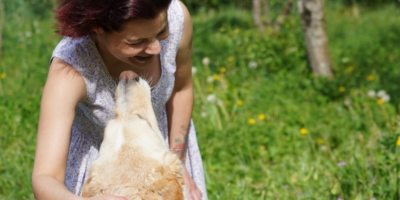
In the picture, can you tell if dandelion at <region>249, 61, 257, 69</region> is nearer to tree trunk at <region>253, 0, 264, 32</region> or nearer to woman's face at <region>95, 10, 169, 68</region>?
tree trunk at <region>253, 0, 264, 32</region>

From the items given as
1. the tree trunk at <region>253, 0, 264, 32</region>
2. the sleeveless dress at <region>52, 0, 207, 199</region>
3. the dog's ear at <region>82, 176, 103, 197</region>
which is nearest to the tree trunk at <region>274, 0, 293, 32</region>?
the tree trunk at <region>253, 0, 264, 32</region>

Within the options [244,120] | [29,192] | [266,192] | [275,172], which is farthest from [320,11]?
[29,192]

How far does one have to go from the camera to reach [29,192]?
3.27 m

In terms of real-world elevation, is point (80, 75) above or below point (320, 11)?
above

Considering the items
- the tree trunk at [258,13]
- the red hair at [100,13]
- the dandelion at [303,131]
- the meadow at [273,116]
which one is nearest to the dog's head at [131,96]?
the red hair at [100,13]

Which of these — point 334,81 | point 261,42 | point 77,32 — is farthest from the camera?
point 261,42

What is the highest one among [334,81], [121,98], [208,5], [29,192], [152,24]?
[152,24]

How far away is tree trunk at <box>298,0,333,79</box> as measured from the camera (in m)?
5.00

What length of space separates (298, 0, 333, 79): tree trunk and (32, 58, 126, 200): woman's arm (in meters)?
3.35

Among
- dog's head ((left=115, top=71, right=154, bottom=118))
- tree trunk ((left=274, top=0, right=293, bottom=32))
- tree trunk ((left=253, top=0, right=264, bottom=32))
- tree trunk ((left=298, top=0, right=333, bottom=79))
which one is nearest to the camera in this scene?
dog's head ((left=115, top=71, right=154, bottom=118))

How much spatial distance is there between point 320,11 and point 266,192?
7.53ft

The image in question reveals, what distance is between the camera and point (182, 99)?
106 inches

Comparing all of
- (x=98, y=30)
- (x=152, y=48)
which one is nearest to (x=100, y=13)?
(x=98, y=30)

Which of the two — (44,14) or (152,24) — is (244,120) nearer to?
(152,24)
